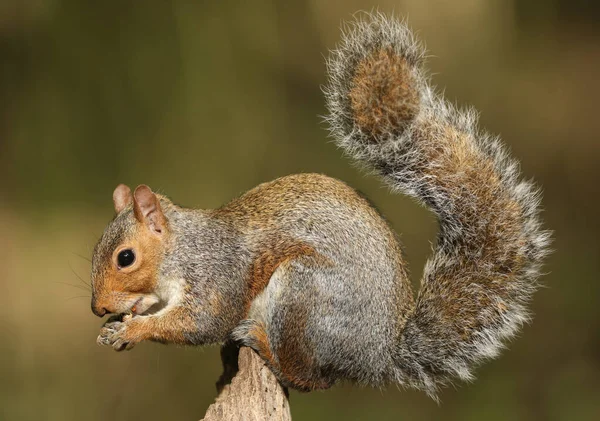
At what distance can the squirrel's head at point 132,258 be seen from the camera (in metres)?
2.15

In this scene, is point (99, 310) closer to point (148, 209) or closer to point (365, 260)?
point (148, 209)

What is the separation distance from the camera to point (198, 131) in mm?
4738

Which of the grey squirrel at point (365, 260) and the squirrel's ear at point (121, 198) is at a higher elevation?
the squirrel's ear at point (121, 198)

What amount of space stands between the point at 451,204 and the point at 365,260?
309 mm

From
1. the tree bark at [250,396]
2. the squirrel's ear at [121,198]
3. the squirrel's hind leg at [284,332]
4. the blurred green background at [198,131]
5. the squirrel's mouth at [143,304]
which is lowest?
the tree bark at [250,396]

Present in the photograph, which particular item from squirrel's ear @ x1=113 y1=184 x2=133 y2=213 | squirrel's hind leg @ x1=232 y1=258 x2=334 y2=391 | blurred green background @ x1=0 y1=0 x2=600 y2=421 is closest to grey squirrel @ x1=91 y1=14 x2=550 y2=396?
squirrel's hind leg @ x1=232 y1=258 x2=334 y2=391

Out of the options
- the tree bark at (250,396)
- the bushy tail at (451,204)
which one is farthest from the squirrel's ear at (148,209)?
the bushy tail at (451,204)

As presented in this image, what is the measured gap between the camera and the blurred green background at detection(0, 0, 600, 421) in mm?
4320

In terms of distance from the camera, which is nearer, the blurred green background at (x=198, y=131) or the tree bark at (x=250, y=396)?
the tree bark at (x=250, y=396)

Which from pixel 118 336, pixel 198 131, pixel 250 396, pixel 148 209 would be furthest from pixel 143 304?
pixel 198 131

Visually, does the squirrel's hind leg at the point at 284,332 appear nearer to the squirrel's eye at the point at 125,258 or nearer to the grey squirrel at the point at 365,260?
the grey squirrel at the point at 365,260

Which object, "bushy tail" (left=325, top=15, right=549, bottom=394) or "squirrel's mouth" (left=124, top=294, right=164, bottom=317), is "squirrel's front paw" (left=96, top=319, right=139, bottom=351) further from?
"bushy tail" (left=325, top=15, right=549, bottom=394)

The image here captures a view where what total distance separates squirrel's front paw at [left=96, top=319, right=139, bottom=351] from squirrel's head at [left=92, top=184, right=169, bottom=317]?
48 millimetres

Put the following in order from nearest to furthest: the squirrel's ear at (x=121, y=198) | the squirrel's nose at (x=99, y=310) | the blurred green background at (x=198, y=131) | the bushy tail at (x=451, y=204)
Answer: the squirrel's nose at (x=99, y=310)
the bushy tail at (x=451, y=204)
the squirrel's ear at (x=121, y=198)
the blurred green background at (x=198, y=131)
